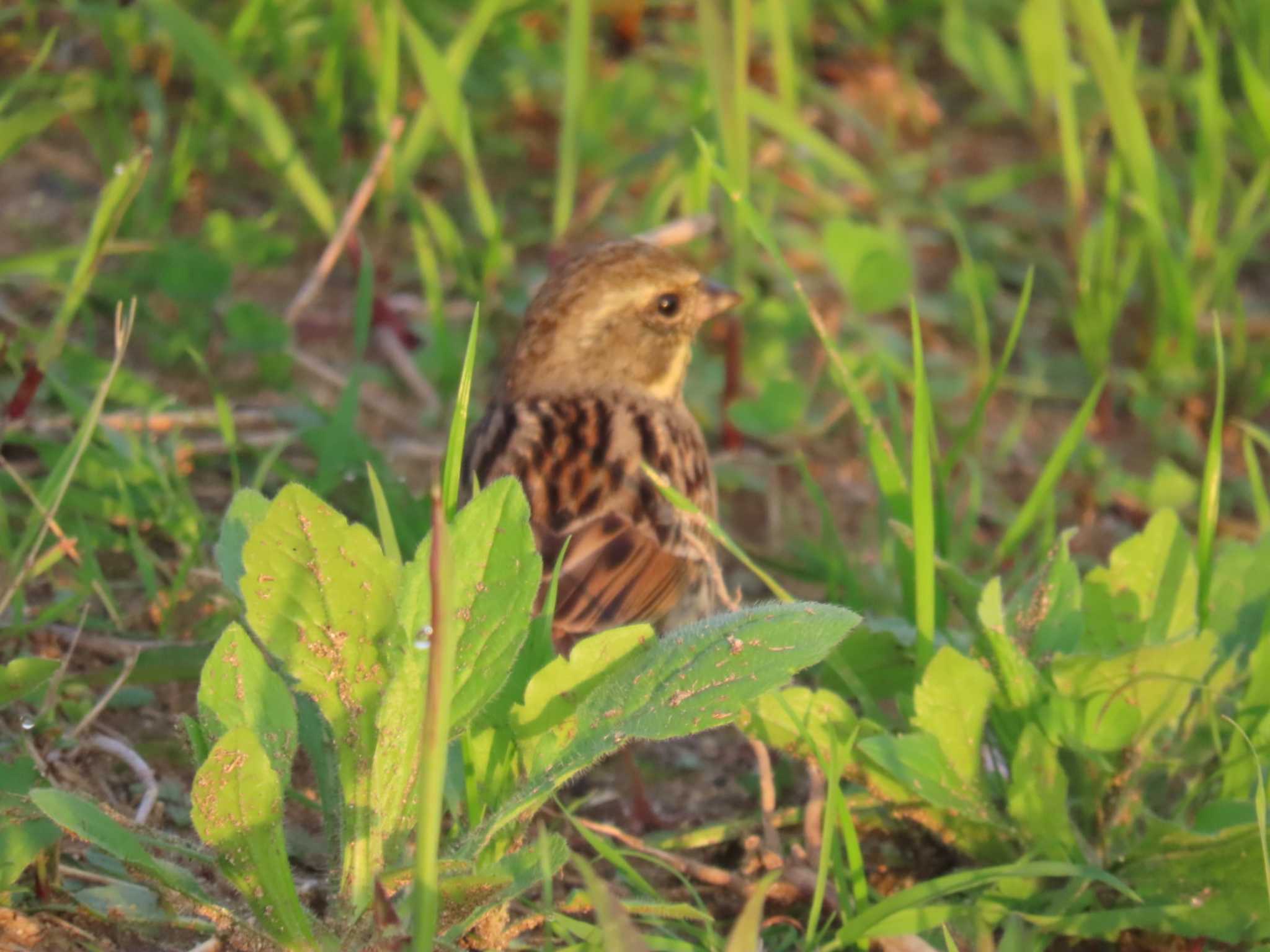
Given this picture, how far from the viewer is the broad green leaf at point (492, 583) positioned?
2.82 metres

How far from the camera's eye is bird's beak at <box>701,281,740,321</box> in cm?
480

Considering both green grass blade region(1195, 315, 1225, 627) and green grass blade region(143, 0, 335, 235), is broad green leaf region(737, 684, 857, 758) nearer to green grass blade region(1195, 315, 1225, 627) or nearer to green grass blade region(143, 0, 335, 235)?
green grass blade region(1195, 315, 1225, 627)

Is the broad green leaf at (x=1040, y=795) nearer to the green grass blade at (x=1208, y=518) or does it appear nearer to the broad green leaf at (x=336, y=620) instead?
the green grass blade at (x=1208, y=518)

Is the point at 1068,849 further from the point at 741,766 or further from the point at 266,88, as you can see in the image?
the point at 266,88

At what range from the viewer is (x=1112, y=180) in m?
5.36

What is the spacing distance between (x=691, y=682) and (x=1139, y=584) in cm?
111

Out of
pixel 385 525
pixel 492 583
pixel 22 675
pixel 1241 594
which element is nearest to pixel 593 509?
pixel 385 525

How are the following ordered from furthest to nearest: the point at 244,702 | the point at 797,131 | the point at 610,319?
1. the point at 797,131
2. the point at 610,319
3. the point at 244,702

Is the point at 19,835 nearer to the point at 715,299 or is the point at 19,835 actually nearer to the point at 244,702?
the point at 244,702

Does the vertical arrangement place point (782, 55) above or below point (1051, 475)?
above

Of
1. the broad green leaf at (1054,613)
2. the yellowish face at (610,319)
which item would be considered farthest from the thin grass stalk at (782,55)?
the broad green leaf at (1054,613)

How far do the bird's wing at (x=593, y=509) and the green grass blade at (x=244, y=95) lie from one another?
1045 mm

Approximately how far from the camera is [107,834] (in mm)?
2615

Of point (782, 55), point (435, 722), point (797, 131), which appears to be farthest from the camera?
point (782, 55)
